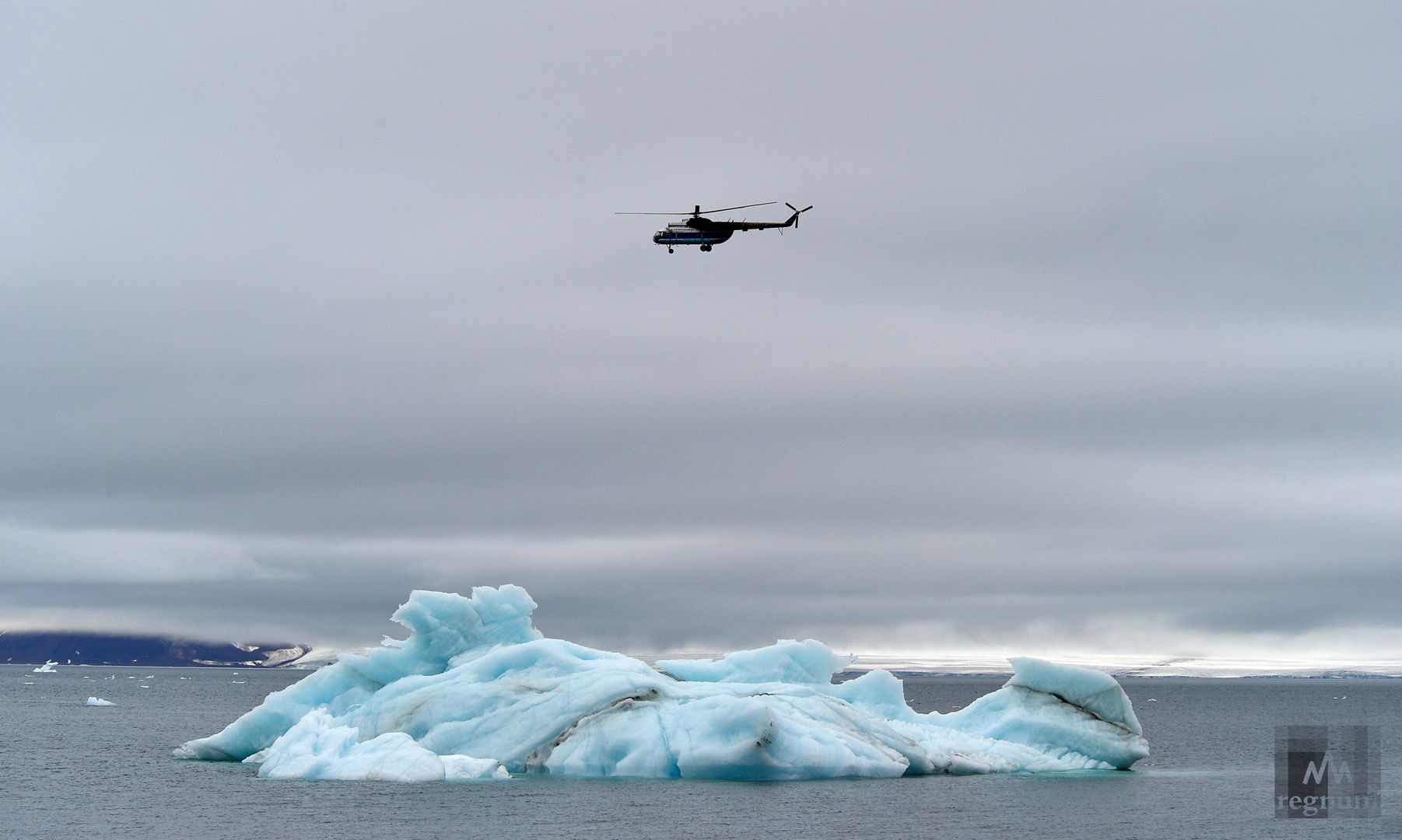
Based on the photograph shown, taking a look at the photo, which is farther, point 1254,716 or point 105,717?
point 1254,716

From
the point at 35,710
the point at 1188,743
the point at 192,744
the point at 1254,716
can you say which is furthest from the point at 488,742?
the point at 1254,716

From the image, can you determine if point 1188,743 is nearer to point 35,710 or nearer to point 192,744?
point 192,744

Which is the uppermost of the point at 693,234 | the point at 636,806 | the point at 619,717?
the point at 693,234

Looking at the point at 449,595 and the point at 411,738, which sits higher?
the point at 449,595

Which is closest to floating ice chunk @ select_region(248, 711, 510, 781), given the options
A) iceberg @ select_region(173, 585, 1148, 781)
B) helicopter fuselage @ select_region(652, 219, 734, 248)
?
A: iceberg @ select_region(173, 585, 1148, 781)

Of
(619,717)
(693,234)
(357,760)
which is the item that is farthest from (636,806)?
(693,234)

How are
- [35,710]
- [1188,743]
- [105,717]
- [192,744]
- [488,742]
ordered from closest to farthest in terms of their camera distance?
[488,742] → [192,744] → [1188,743] → [105,717] → [35,710]

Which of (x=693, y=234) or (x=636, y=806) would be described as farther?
(x=693, y=234)

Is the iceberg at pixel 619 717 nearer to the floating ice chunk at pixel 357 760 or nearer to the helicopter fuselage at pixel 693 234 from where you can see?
the floating ice chunk at pixel 357 760

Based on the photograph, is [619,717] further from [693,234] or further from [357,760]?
[693,234]

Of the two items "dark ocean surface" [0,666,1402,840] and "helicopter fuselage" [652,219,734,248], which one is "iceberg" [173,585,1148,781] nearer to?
"dark ocean surface" [0,666,1402,840]
